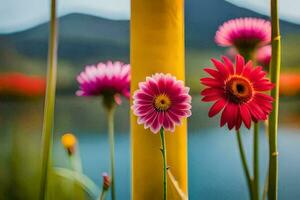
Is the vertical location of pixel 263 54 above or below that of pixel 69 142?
above

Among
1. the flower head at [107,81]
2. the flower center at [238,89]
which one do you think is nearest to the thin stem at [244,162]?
the flower center at [238,89]

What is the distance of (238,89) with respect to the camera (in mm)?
1346

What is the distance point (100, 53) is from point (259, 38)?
0.53m

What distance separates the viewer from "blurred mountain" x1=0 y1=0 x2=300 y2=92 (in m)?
1.40

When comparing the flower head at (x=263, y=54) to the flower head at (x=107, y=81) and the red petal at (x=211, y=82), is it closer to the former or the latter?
the red petal at (x=211, y=82)

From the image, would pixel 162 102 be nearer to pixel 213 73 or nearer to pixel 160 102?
pixel 160 102

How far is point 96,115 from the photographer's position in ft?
4.58

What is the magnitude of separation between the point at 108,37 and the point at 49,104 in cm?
30

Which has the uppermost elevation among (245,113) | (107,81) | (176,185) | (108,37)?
(108,37)

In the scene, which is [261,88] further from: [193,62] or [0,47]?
[0,47]

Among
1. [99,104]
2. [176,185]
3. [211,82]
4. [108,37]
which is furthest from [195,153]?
[108,37]

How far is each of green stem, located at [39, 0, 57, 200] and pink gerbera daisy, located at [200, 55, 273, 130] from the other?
496 millimetres

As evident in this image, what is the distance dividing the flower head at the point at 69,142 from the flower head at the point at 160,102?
23 centimetres

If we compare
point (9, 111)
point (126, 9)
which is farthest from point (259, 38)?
point (9, 111)
